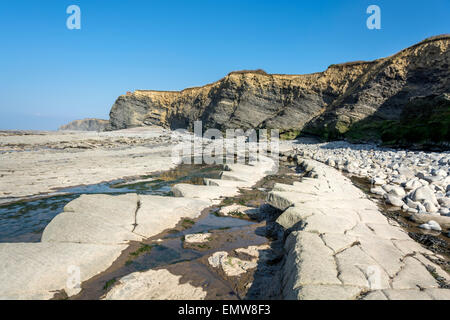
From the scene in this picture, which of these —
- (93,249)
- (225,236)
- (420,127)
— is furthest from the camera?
(420,127)

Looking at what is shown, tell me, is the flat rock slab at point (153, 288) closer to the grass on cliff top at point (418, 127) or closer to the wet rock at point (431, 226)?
the wet rock at point (431, 226)

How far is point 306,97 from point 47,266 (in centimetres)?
3643

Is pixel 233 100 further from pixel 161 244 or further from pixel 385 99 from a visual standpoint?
pixel 161 244

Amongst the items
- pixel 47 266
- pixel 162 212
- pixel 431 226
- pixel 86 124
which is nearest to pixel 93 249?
pixel 47 266

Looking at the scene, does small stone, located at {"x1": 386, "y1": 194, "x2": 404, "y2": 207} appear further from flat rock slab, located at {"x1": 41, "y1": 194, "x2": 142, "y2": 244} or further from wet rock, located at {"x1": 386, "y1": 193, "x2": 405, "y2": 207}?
flat rock slab, located at {"x1": 41, "y1": 194, "x2": 142, "y2": 244}

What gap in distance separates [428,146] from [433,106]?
13.8ft

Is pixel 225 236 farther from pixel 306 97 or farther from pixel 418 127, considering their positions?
pixel 306 97

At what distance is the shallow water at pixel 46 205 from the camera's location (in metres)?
4.37

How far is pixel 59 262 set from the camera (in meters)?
2.95

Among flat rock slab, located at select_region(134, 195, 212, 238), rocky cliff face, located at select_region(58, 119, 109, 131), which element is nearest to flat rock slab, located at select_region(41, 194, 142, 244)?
flat rock slab, located at select_region(134, 195, 212, 238)

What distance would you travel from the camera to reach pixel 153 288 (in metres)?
2.74

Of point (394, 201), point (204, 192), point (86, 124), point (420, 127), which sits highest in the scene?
point (86, 124)

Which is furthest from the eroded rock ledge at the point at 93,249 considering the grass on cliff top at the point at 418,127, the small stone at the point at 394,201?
the grass on cliff top at the point at 418,127
